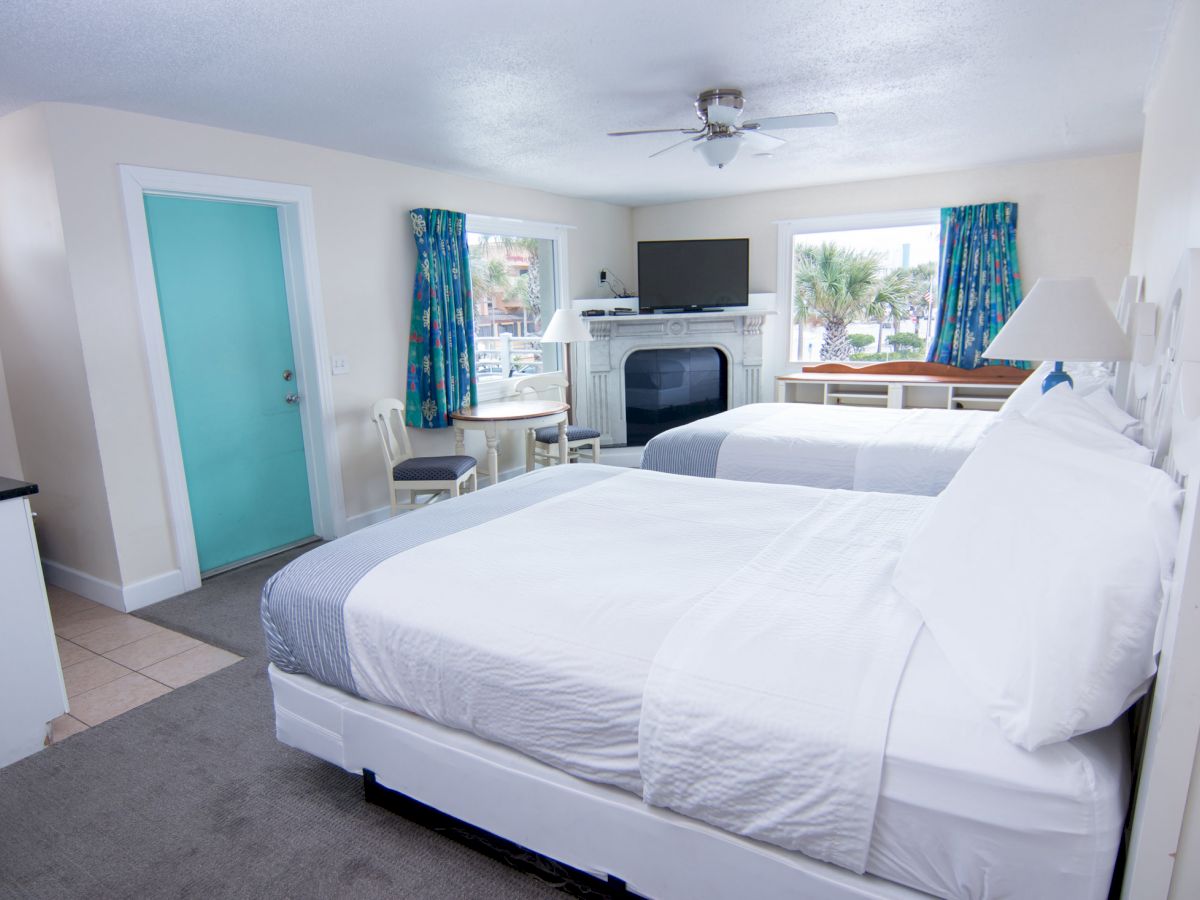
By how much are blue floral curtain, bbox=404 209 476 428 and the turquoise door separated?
31.6 inches

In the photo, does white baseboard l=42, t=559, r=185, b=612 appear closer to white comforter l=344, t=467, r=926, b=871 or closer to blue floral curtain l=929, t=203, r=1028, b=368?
white comforter l=344, t=467, r=926, b=871

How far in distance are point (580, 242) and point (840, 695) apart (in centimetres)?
552

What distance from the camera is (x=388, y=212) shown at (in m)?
4.46

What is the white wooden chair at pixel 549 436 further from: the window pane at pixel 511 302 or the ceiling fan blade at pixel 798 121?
the ceiling fan blade at pixel 798 121

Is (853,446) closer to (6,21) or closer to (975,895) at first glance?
(975,895)

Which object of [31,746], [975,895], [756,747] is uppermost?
[756,747]

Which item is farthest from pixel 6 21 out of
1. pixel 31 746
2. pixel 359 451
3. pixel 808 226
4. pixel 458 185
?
pixel 808 226

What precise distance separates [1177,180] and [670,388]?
4568 millimetres

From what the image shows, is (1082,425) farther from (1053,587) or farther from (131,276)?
(131,276)

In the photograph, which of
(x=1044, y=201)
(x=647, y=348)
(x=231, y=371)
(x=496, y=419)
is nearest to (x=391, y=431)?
(x=496, y=419)

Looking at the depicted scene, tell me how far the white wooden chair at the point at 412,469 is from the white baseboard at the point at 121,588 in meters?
1.22

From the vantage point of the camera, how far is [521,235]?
18.4 feet

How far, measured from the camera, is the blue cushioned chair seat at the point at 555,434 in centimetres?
526

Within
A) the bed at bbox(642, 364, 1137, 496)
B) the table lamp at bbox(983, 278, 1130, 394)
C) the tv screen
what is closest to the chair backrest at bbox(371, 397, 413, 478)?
the bed at bbox(642, 364, 1137, 496)
